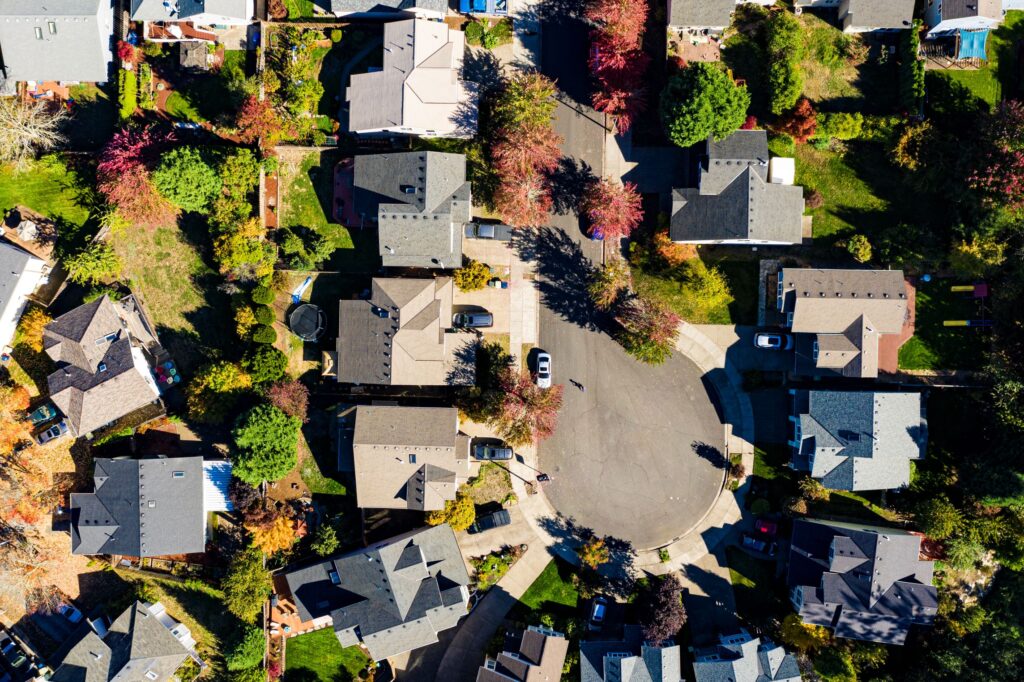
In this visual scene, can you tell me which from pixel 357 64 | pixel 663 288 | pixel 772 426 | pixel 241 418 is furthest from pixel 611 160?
pixel 241 418

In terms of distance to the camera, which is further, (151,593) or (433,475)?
(151,593)

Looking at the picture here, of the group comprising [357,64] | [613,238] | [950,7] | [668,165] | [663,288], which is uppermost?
[950,7]

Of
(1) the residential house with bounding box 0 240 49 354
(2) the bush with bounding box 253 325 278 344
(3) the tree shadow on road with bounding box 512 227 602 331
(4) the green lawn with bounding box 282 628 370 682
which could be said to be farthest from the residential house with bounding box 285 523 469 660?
(1) the residential house with bounding box 0 240 49 354

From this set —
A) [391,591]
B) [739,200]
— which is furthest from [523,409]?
[739,200]

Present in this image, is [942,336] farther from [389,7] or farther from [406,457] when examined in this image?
[389,7]

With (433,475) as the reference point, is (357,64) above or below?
above

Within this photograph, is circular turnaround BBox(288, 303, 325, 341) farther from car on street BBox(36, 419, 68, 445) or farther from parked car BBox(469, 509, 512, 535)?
car on street BBox(36, 419, 68, 445)

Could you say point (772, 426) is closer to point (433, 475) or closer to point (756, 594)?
point (756, 594)
